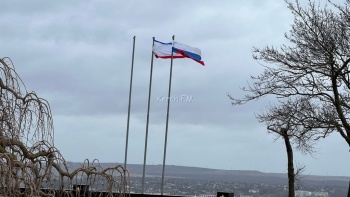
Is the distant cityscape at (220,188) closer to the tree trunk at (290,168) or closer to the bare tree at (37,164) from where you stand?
the tree trunk at (290,168)

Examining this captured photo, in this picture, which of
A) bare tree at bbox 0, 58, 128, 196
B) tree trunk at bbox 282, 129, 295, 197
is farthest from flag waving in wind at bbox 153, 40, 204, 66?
bare tree at bbox 0, 58, 128, 196

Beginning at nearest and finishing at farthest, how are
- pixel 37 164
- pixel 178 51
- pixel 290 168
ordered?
pixel 37 164, pixel 290 168, pixel 178 51

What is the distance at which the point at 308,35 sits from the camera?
1630 cm

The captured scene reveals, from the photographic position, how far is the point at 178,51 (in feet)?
70.6

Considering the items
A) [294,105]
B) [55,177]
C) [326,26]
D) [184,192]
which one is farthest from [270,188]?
[55,177]

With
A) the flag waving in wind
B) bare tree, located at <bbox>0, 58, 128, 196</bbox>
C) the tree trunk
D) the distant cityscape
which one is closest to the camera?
bare tree, located at <bbox>0, 58, 128, 196</bbox>

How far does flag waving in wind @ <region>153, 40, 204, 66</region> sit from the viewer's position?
21.5 metres

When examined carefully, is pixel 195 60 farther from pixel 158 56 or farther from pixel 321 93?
pixel 321 93

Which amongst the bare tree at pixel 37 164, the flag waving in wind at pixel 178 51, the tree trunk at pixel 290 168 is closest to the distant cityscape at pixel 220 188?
the tree trunk at pixel 290 168

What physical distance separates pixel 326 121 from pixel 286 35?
90.8 inches

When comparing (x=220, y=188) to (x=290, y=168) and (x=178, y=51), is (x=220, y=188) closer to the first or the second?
(x=178, y=51)

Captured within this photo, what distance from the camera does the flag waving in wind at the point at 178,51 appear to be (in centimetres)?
2148

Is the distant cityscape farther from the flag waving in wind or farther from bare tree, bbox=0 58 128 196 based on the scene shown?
bare tree, bbox=0 58 128 196

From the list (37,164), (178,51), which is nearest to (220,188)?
(178,51)
